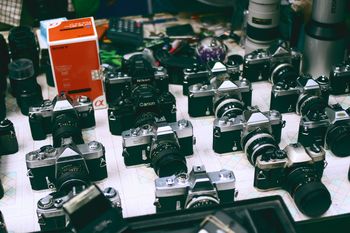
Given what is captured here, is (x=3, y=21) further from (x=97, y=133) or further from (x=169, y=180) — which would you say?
(x=169, y=180)

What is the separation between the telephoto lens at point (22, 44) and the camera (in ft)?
7.41

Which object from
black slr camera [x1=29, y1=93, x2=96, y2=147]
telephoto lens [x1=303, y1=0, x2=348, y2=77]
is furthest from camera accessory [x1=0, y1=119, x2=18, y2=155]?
telephoto lens [x1=303, y1=0, x2=348, y2=77]

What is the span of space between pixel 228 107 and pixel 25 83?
815 millimetres

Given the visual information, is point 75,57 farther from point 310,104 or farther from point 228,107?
point 310,104

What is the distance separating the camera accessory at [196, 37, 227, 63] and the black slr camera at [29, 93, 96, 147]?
2.01ft

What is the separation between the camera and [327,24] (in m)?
2.17

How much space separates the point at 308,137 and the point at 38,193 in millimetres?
945

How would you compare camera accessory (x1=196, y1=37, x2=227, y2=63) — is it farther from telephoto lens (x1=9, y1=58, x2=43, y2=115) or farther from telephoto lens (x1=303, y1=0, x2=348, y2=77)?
telephoto lens (x1=9, y1=58, x2=43, y2=115)

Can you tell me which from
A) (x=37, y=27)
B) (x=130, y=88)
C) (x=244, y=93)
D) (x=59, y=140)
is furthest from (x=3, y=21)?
(x=244, y=93)

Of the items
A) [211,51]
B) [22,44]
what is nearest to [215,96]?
[211,51]

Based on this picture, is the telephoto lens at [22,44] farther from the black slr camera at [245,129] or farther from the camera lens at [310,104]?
the camera lens at [310,104]

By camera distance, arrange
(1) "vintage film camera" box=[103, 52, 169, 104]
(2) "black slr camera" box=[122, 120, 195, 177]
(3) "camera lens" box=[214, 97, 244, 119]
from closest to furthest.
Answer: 1. (2) "black slr camera" box=[122, 120, 195, 177]
2. (3) "camera lens" box=[214, 97, 244, 119]
3. (1) "vintage film camera" box=[103, 52, 169, 104]

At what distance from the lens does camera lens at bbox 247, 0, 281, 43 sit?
90.1 inches

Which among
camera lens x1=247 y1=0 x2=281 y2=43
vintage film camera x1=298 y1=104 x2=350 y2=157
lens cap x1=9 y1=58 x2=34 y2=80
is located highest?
camera lens x1=247 y1=0 x2=281 y2=43
